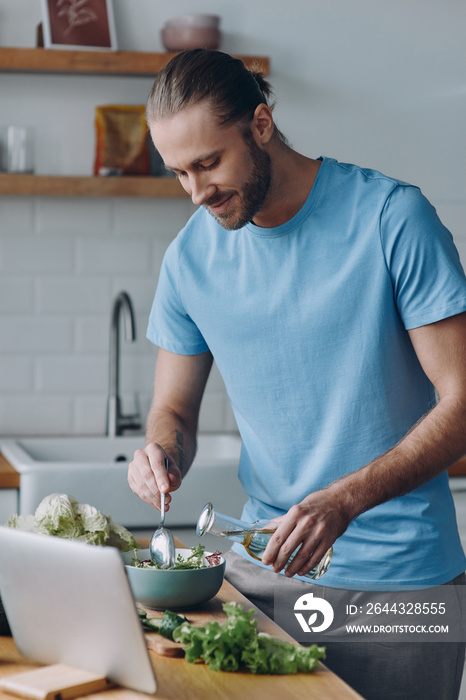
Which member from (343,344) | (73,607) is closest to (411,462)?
(343,344)

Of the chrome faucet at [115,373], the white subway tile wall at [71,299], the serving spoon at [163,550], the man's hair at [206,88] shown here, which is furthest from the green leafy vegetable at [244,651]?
the white subway tile wall at [71,299]

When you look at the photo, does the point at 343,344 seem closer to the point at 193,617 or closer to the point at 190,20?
the point at 193,617

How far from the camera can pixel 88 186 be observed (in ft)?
8.82

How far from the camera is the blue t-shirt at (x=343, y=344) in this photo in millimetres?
1472

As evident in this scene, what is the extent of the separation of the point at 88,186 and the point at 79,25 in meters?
0.50

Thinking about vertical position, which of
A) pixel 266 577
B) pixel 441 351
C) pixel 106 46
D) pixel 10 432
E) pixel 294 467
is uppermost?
pixel 106 46

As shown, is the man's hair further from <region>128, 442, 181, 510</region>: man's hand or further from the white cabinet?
the white cabinet

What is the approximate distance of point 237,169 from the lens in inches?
57.9

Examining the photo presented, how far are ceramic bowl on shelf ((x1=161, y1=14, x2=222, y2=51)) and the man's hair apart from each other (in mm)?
1294

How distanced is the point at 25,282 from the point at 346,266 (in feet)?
5.21

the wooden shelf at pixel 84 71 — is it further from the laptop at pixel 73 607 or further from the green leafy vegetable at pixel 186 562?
the laptop at pixel 73 607

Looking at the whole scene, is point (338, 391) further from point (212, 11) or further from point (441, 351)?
point (212, 11)

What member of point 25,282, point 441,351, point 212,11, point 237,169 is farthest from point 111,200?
point 441,351
